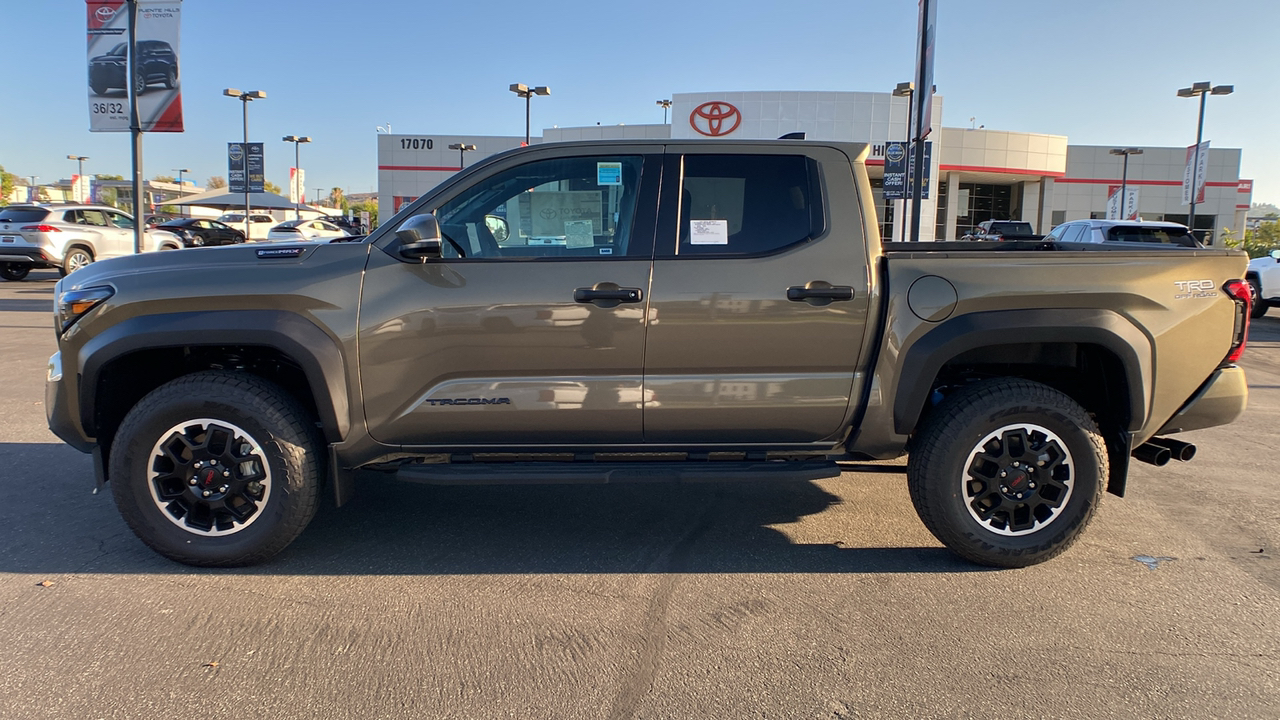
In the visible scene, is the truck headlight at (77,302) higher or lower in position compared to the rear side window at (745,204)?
lower

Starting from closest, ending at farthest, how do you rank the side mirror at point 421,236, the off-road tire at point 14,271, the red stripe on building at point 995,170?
the side mirror at point 421,236
the off-road tire at point 14,271
the red stripe on building at point 995,170

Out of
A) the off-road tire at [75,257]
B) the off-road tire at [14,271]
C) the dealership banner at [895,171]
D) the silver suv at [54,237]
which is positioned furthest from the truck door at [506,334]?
the off-road tire at [14,271]

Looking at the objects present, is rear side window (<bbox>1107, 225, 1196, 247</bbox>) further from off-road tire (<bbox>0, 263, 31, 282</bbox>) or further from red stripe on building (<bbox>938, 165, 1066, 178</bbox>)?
red stripe on building (<bbox>938, 165, 1066, 178</bbox>)

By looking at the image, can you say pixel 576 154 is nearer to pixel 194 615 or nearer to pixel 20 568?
pixel 194 615

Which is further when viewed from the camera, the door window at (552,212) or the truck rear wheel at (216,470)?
the door window at (552,212)

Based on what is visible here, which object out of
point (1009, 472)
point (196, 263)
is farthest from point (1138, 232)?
point (196, 263)

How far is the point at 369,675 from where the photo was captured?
2.92 m

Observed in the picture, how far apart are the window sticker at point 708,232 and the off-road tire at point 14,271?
20.9 metres

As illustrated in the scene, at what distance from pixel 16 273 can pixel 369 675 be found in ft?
75.5

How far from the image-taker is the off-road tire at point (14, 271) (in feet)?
63.9

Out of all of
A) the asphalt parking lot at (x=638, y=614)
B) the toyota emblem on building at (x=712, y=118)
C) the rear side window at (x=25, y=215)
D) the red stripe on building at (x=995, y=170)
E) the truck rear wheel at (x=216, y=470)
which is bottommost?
the asphalt parking lot at (x=638, y=614)

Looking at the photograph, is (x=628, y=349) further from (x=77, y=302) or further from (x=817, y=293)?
(x=77, y=302)

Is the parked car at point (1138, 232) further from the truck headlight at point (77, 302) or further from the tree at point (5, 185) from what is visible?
the tree at point (5, 185)

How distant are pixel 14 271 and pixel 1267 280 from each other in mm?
27328
